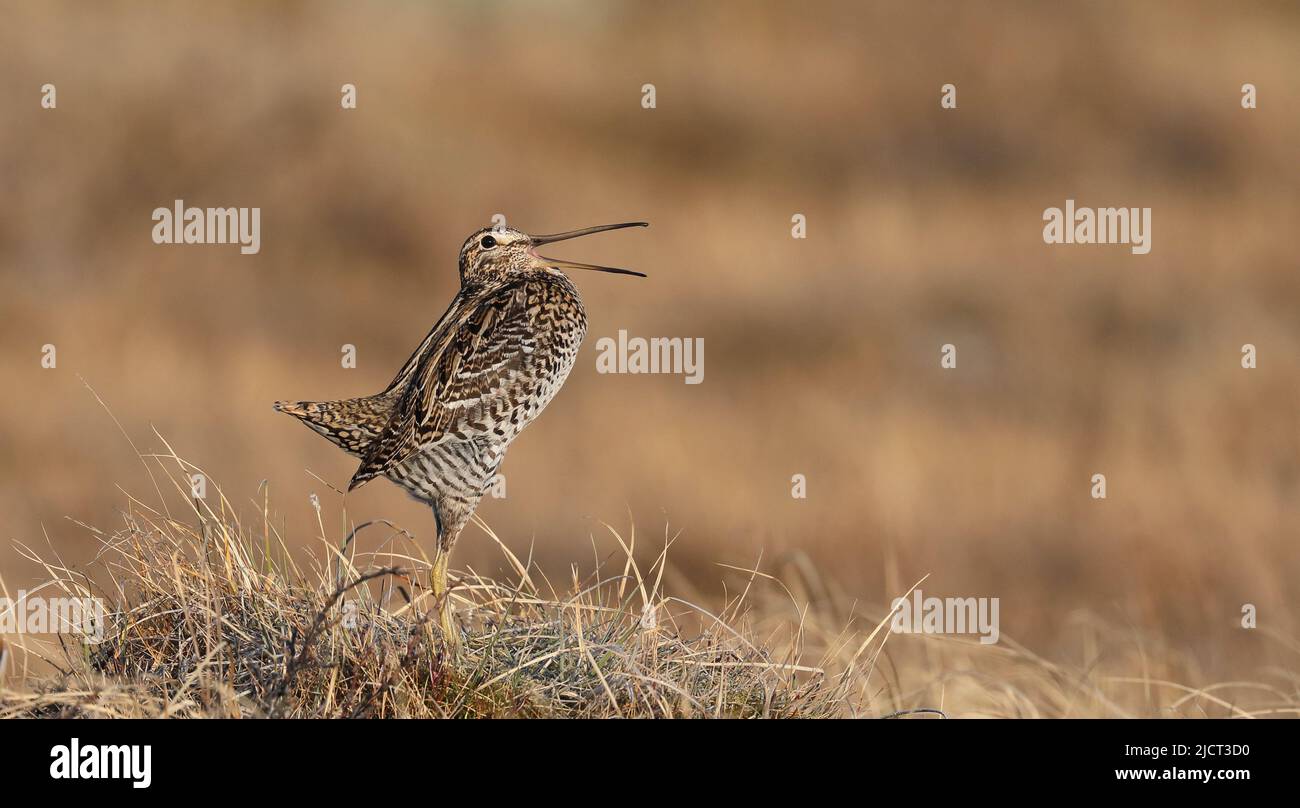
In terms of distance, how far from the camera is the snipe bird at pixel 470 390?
174 inches

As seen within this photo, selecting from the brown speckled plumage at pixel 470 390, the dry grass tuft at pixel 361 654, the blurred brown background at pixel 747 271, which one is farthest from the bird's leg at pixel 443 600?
the blurred brown background at pixel 747 271

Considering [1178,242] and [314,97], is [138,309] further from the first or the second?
[1178,242]

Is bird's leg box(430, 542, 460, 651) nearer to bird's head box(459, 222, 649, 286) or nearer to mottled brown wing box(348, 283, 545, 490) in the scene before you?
mottled brown wing box(348, 283, 545, 490)

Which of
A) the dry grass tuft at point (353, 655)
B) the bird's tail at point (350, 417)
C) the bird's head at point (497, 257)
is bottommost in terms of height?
the dry grass tuft at point (353, 655)

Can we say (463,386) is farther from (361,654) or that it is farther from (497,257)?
(361,654)

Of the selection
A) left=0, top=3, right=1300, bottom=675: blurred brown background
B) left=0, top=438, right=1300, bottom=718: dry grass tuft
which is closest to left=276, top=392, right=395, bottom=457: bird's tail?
left=0, top=438, right=1300, bottom=718: dry grass tuft

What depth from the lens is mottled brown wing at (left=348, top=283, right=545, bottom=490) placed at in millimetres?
4398

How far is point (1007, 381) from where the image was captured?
1789cm

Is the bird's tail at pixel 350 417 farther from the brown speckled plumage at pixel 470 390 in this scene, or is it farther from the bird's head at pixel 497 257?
the bird's head at pixel 497 257

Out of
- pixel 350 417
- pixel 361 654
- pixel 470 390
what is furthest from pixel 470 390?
pixel 361 654

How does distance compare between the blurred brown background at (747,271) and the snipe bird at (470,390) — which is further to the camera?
the blurred brown background at (747,271)

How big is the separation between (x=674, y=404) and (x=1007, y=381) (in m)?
4.29

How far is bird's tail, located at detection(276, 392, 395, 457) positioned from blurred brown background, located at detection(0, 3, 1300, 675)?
796 cm

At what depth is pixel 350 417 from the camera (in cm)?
459
